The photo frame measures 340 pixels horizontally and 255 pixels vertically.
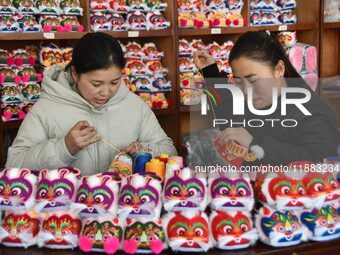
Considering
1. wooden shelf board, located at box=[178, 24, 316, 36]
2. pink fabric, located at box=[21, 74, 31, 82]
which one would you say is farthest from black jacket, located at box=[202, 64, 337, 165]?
wooden shelf board, located at box=[178, 24, 316, 36]

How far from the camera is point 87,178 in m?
1.31

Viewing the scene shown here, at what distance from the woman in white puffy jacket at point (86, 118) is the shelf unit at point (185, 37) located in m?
1.04

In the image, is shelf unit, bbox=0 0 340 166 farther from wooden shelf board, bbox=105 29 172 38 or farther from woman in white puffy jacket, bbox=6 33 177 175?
woman in white puffy jacket, bbox=6 33 177 175

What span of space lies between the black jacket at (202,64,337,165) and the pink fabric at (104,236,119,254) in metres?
0.47

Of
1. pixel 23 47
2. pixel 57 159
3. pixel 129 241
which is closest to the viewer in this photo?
→ pixel 129 241

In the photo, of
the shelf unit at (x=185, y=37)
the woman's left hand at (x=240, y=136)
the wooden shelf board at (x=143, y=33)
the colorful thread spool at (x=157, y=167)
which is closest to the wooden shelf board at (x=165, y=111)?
the shelf unit at (x=185, y=37)

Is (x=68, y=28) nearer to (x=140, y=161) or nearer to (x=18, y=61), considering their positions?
(x=18, y=61)

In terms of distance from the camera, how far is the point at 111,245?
1.25 m

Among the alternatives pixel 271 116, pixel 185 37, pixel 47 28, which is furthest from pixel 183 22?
pixel 271 116

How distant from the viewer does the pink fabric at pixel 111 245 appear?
125cm

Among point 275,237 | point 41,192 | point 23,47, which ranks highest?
point 23,47

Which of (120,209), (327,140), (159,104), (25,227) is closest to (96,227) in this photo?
(120,209)

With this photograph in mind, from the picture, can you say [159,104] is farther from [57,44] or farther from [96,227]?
[96,227]

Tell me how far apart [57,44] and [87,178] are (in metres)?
2.25
